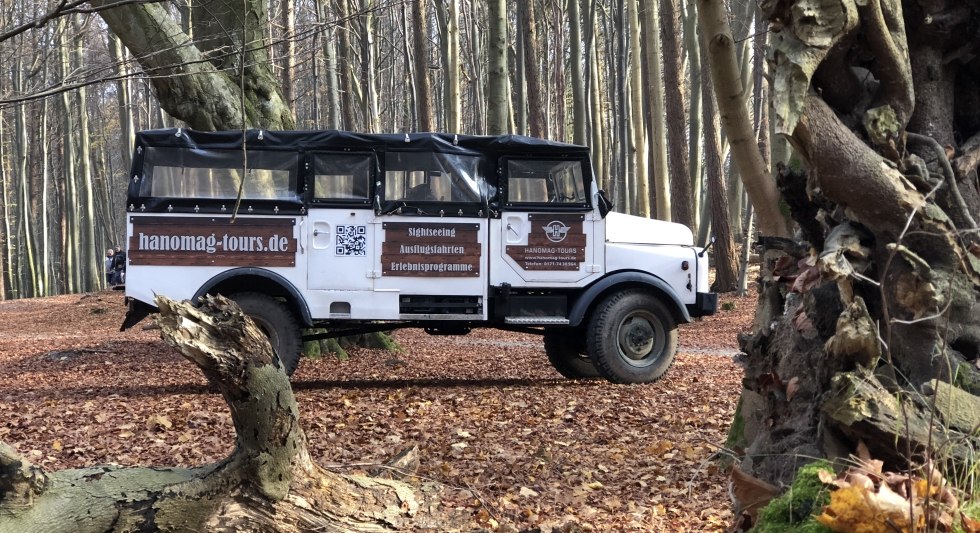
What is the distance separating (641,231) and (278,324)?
391 centimetres

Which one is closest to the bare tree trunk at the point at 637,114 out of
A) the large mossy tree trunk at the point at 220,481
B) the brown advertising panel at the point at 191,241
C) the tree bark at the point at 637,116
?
the tree bark at the point at 637,116

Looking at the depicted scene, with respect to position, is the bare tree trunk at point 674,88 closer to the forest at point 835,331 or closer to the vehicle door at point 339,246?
the vehicle door at point 339,246

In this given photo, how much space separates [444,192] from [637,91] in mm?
12419

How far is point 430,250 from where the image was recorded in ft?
29.8

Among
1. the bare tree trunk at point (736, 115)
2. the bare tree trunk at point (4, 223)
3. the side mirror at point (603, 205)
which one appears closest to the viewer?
the bare tree trunk at point (736, 115)

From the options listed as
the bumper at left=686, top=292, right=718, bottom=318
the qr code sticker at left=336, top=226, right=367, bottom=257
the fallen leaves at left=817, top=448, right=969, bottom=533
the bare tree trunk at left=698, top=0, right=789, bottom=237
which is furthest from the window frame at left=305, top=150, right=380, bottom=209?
the fallen leaves at left=817, top=448, right=969, bottom=533

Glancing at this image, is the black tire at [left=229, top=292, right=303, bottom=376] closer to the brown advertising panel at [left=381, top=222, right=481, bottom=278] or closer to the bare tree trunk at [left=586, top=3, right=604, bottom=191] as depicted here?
the brown advertising panel at [left=381, top=222, right=481, bottom=278]

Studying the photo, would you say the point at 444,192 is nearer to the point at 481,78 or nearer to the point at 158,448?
the point at 158,448

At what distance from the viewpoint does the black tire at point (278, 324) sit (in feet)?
29.1

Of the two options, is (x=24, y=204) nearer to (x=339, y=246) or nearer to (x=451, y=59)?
(x=451, y=59)

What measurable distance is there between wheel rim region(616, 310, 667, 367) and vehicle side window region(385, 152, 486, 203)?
6.75 ft

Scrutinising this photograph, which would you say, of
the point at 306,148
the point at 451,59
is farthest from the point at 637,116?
the point at 306,148

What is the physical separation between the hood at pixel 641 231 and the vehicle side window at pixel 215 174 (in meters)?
3.31

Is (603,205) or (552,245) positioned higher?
(603,205)
